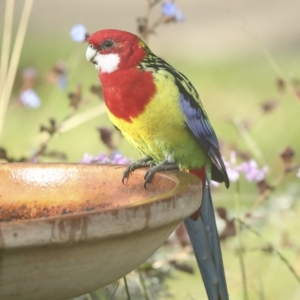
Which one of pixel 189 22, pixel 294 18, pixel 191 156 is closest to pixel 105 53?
pixel 191 156

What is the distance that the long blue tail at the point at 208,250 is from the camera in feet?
5.88

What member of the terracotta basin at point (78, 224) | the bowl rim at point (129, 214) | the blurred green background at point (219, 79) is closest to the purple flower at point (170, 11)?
the blurred green background at point (219, 79)

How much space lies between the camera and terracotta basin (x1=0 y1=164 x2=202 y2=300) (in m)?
0.96

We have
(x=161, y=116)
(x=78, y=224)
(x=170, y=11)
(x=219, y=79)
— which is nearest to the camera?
(x=78, y=224)

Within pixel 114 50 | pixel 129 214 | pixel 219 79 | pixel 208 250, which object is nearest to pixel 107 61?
pixel 114 50

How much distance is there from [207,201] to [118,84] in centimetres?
39

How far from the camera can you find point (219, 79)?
544cm

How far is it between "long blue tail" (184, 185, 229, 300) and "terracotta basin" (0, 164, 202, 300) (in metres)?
0.50

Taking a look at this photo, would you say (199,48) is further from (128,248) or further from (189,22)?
(128,248)

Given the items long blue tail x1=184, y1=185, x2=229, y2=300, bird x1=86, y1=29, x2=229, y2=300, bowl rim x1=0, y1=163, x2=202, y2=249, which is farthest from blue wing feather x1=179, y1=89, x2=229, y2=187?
bowl rim x1=0, y1=163, x2=202, y2=249

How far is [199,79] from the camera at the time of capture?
5445 mm

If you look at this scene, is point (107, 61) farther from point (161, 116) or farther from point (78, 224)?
point (78, 224)

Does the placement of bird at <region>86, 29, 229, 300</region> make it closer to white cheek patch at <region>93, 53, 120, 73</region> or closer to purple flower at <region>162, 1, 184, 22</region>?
white cheek patch at <region>93, 53, 120, 73</region>

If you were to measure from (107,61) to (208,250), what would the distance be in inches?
20.6
